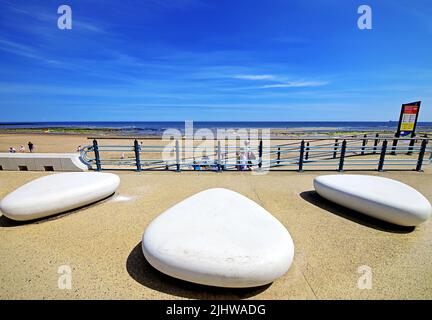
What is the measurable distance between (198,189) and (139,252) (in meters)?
2.60

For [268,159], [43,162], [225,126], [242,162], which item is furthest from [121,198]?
[225,126]

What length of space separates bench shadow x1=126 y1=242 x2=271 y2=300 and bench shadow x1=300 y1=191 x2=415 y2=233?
7.85ft

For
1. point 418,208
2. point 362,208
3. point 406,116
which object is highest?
point 406,116

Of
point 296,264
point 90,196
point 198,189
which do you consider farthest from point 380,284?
point 90,196

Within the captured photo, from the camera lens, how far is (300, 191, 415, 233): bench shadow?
10.9 feet

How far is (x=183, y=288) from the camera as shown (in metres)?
2.15

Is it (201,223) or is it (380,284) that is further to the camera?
(201,223)

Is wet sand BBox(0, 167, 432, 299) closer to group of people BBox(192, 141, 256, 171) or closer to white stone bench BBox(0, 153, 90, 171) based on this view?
group of people BBox(192, 141, 256, 171)

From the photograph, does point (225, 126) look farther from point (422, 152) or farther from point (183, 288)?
point (183, 288)

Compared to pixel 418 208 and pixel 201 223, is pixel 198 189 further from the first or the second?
pixel 418 208

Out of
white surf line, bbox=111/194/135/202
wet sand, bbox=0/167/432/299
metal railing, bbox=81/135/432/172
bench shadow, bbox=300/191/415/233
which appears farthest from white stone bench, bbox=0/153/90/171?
bench shadow, bbox=300/191/415/233

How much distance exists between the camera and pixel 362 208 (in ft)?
11.5

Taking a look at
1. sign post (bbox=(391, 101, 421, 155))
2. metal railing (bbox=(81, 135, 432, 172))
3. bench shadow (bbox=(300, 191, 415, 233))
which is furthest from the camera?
sign post (bbox=(391, 101, 421, 155))

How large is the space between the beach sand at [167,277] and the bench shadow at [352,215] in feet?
0.06
